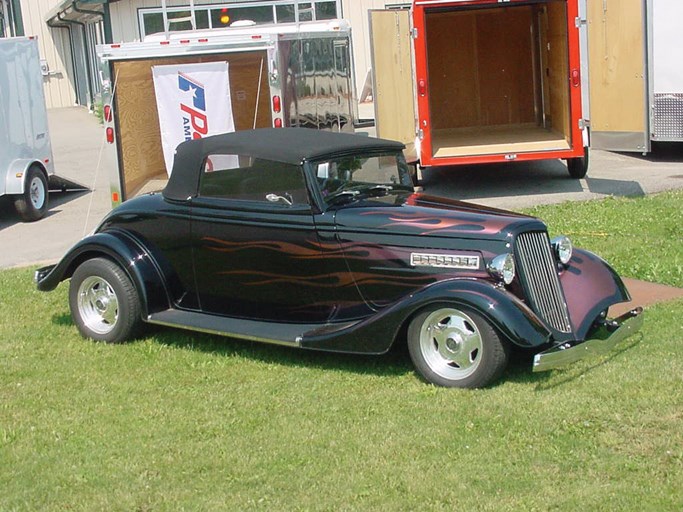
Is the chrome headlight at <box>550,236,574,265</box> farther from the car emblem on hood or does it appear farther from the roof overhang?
the roof overhang

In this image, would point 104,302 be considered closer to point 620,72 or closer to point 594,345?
point 594,345

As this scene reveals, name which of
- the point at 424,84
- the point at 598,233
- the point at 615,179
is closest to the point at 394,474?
the point at 598,233

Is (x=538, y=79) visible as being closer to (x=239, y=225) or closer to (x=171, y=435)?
(x=239, y=225)

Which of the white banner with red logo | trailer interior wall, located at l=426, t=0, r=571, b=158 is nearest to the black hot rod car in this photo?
the white banner with red logo

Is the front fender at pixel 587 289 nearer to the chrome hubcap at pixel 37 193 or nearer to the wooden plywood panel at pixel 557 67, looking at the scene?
the wooden plywood panel at pixel 557 67

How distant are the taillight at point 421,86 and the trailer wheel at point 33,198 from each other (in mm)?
5563

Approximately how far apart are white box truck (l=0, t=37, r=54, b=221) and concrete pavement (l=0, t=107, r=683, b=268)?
400mm

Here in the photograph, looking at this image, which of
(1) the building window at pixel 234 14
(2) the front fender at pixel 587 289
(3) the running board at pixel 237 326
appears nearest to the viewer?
(2) the front fender at pixel 587 289

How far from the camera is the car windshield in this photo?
7.00 m

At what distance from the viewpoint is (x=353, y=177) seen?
7203mm

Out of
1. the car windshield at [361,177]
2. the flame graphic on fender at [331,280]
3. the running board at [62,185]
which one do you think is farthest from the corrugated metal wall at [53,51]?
the flame graphic on fender at [331,280]

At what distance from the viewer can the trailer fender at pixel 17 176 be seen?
14.1m

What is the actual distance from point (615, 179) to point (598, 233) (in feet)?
14.1

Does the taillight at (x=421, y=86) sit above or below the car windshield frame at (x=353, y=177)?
above
